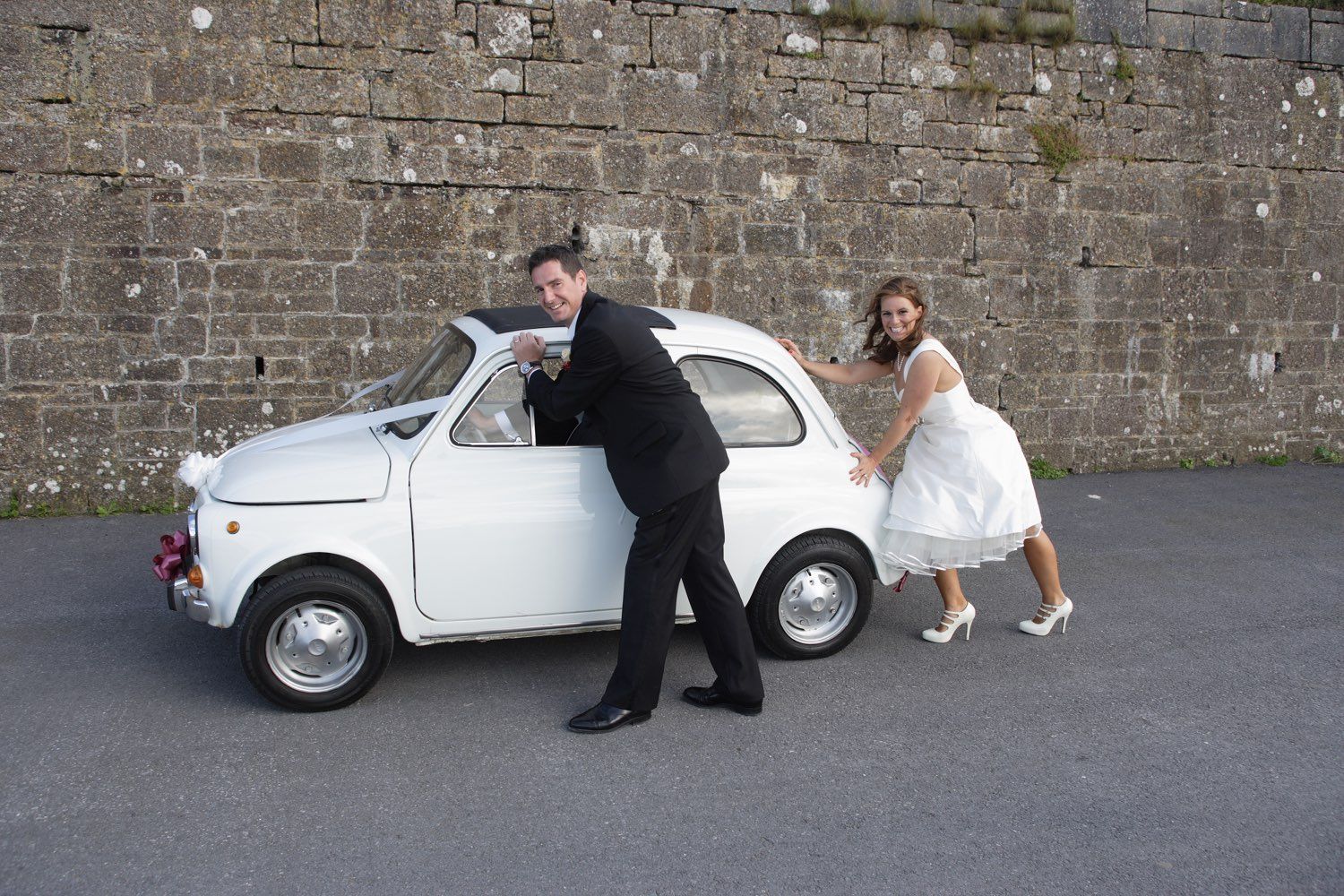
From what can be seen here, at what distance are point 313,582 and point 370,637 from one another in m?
0.34

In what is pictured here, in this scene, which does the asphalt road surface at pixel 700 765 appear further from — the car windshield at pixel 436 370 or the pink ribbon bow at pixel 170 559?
the car windshield at pixel 436 370

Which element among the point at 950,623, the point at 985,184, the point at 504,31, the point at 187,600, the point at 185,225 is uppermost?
the point at 504,31

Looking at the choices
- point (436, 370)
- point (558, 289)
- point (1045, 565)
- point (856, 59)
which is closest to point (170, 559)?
point (436, 370)

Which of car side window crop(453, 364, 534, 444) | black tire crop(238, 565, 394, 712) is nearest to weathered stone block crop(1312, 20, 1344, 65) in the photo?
car side window crop(453, 364, 534, 444)

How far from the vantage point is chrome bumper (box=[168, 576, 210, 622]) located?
4285 mm

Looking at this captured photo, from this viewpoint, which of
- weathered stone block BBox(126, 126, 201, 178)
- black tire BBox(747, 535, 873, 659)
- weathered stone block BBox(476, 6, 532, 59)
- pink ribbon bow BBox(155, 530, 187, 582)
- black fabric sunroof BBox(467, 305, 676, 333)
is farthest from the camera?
weathered stone block BBox(476, 6, 532, 59)

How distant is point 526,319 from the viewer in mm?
4922

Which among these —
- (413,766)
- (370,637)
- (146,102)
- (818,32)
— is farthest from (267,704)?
(818,32)

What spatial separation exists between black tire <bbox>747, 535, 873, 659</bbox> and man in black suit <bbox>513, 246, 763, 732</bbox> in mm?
528

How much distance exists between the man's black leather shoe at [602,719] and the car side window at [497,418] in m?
1.18

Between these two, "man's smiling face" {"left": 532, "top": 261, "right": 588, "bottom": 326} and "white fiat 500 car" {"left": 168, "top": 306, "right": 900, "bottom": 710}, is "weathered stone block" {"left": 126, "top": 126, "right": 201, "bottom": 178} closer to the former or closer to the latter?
"white fiat 500 car" {"left": 168, "top": 306, "right": 900, "bottom": 710}

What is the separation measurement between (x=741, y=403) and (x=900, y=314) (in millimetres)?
911

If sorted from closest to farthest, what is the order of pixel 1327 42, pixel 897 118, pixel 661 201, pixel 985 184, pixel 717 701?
pixel 717 701 < pixel 661 201 < pixel 897 118 < pixel 985 184 < pixel 1327 42

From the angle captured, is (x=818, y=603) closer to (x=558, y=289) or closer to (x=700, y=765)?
(x=700, y=765)
